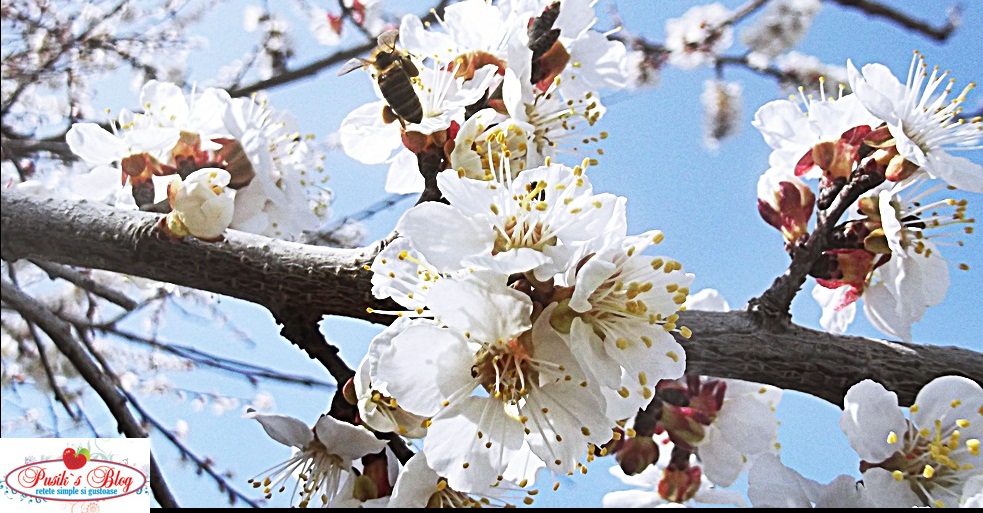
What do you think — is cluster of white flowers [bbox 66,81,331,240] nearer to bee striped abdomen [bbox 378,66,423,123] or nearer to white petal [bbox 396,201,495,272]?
bee striped abdomen [bbox 378,66,423,123]

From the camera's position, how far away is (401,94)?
28.9 inches

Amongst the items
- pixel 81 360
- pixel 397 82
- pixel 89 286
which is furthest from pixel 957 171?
pixel 89 286

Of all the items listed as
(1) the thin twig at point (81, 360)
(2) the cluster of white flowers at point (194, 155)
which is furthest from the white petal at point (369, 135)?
(1) the thin twig at point (81, 360)

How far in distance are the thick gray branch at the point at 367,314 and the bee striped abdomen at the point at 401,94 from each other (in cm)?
16

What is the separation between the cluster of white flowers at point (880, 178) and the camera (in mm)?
693

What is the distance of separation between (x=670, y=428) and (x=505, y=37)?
50cm

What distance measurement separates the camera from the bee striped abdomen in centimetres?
74

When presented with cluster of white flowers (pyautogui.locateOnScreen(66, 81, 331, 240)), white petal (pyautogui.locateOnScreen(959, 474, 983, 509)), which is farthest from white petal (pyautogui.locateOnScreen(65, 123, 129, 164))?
white petal (pyautogui.locateOnScreen(959, 474, 983, 509))

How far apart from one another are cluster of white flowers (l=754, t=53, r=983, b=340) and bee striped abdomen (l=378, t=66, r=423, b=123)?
0.37m

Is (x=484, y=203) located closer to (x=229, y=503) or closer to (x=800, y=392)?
(x=800, y=392)

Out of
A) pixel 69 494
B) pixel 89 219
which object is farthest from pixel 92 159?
pixel 69 494

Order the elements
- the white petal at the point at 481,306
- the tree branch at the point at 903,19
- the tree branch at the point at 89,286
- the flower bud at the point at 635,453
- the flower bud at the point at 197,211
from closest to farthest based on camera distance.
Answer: the white petal at the point at 481,306 < the flower bud at the point at 197,211 < the flower bud at the point at 635,453 < the tree branch at the point at 89,286 < the tree branch at the point at 903,19

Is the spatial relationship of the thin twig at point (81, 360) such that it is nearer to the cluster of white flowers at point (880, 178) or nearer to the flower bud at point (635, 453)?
the flower bud at point (635, 453)

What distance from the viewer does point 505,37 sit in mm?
787
